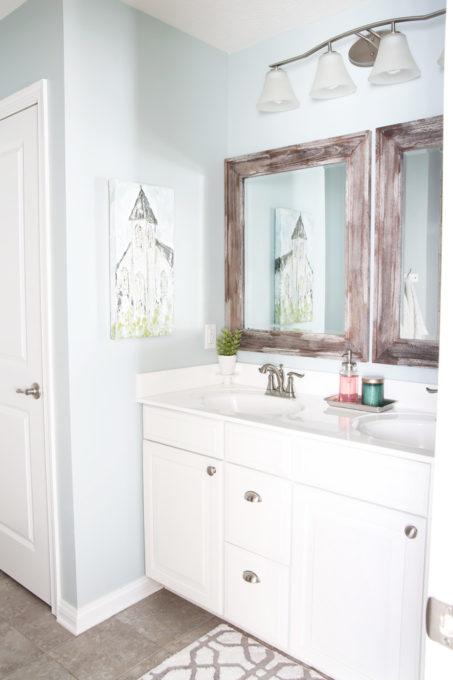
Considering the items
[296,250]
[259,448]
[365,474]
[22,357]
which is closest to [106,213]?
[22,357]

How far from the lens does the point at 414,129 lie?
191cm

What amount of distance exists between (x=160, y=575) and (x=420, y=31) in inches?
89.7

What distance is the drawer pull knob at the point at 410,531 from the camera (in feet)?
4.87

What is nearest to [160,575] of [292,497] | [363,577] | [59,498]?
[59,498]

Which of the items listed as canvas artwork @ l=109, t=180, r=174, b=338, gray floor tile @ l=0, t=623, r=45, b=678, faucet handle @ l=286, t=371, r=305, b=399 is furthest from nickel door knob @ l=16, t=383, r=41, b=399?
faucet handle @ l=286, t=371, r=305, b=399

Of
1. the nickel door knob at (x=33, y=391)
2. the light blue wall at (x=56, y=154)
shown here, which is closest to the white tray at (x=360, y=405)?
the light blue wall at (x=56, y=154)

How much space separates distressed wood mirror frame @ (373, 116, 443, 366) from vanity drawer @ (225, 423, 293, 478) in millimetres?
565

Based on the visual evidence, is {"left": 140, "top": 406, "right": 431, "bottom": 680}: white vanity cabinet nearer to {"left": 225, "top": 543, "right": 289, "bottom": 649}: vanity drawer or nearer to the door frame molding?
{"left": 225, "top": 543, "right": 289, "bottom": 649}: vanity drawer

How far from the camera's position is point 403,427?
1.85m

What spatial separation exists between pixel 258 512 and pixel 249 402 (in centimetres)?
58

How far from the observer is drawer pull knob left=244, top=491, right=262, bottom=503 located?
184 centimetres

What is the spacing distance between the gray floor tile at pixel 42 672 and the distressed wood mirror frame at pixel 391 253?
61.4 inches

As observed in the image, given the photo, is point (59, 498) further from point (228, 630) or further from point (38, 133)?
point (38, 133)

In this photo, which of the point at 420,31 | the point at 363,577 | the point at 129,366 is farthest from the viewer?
the point at 129,366
